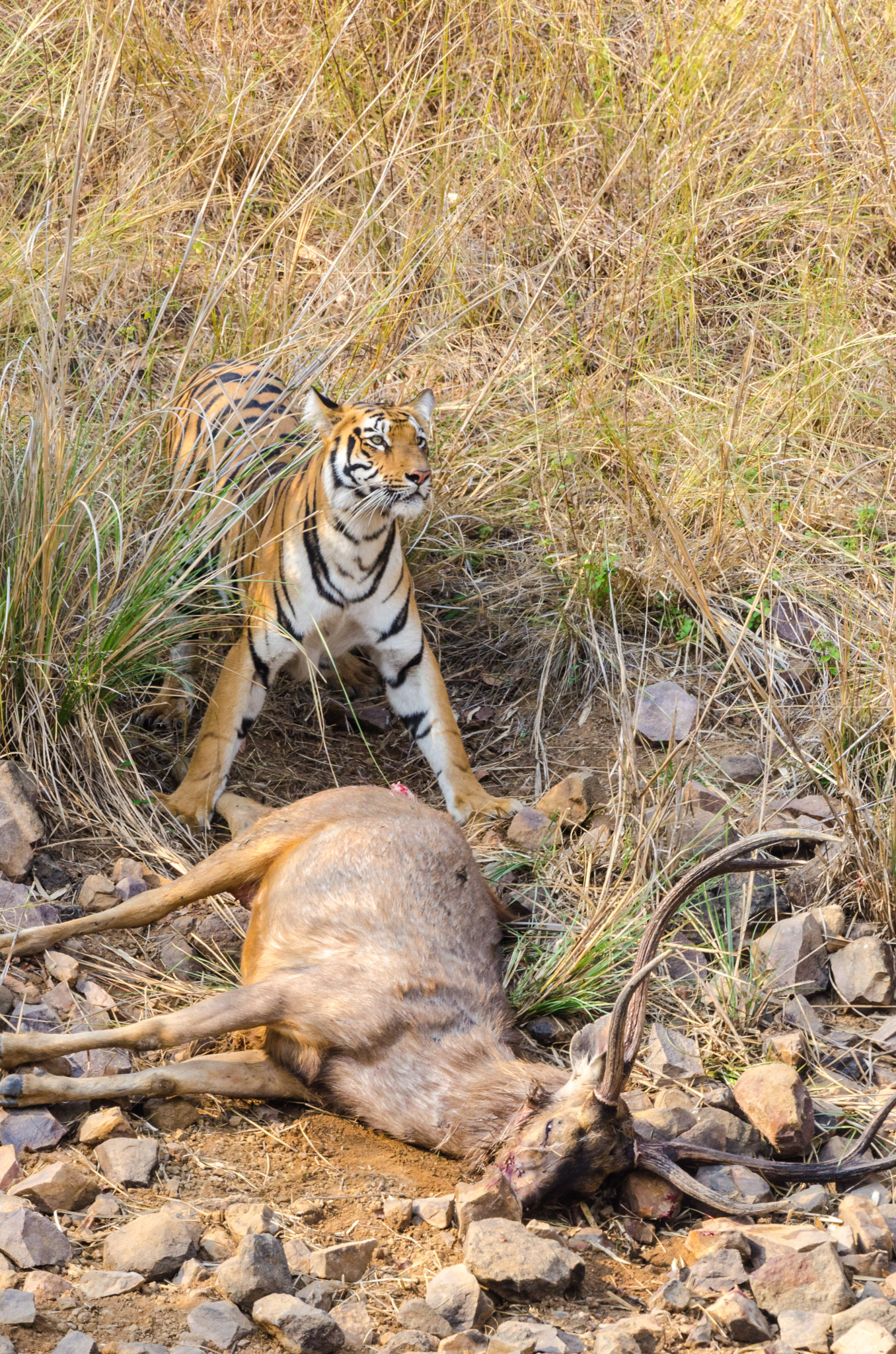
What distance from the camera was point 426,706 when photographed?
4727mm

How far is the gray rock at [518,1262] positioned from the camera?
101 inches

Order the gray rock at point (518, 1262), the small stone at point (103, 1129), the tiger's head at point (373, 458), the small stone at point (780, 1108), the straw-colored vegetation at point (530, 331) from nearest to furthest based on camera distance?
the gray rock at point (518, 1262), the small stone at point (103, 1129), the small stone at point (780, 1108), the straw-colored vegetation at point (530, 331), the tiger's head at point (373, 458)

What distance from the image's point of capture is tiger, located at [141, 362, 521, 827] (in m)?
4.41

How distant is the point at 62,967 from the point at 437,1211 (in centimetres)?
121

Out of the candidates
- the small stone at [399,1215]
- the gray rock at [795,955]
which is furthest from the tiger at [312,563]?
the small stone at [399,1215]

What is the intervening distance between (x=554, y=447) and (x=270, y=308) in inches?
48.9

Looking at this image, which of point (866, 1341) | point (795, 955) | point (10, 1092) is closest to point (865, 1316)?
point (866, 1341)

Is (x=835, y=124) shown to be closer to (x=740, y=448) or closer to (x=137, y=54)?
(x=740, y=448)

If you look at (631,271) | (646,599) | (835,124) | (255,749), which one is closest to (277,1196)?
(255,749)

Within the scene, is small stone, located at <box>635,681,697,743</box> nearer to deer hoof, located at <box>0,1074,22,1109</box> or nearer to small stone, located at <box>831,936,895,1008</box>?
small stone, located at <box>831,936,895,1008</box>

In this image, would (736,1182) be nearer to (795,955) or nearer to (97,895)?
(795,955)

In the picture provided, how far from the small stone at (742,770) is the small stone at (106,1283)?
2.52 m

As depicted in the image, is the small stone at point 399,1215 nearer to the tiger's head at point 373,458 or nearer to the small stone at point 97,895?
the small stone at point 97,895

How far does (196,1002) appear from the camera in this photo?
3.38m
